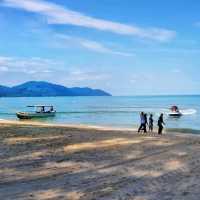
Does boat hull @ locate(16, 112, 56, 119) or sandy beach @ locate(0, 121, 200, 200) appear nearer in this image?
sandy beach @ locate(0, 121, 200, 200)

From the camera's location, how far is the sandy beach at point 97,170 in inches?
489

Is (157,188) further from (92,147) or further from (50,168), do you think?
(92,147)

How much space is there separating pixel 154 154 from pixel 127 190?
27.4ft

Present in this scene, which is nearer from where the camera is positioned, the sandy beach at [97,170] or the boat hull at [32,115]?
the sandy beach at [97,170]

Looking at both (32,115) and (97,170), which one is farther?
(32,115)

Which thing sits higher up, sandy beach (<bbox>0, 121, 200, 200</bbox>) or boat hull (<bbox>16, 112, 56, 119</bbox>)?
boat hull (<bbox>16, 112, 56, 119</bbox>)

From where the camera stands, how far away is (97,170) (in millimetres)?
16156

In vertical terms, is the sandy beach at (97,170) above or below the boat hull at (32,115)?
below

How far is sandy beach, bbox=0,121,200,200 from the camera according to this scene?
12430mm

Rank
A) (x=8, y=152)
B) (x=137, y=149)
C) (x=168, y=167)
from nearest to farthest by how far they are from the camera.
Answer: (x=168, y=167) → (x=8, y=152) → (x=137, y=149)

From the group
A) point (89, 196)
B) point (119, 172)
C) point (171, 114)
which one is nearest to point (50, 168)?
point (119, 172)

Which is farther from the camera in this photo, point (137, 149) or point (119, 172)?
point (137, 149)

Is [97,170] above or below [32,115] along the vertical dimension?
below

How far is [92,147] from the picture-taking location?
22922 mm
